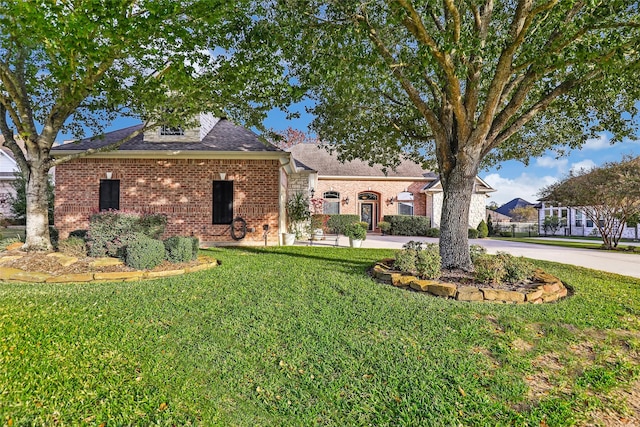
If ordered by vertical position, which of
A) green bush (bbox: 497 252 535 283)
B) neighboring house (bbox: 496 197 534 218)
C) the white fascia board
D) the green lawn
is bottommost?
the green lawn

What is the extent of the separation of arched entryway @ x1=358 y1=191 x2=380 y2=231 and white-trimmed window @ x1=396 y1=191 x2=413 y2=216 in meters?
1.48

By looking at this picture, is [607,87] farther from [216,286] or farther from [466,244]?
[216,286]

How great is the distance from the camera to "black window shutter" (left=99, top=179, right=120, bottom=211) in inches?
440


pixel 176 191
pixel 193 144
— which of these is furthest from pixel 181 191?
Answer: pixel 193 144

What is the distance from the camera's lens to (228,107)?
8.54 metres

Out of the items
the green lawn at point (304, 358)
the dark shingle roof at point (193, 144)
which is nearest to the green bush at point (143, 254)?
the green lawn at point (304, 358)

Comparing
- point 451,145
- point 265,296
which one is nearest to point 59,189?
point 265,296

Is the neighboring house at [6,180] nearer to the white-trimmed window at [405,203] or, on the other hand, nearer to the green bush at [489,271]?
the white-trimmed window at [405,203]

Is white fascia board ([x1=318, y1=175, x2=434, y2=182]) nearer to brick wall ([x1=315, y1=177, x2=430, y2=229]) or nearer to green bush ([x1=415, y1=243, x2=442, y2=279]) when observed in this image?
brick wall ([x1=315, y1=177, x2=430, y2=229])

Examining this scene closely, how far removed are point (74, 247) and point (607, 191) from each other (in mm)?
18705

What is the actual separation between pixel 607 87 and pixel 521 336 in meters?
6.52

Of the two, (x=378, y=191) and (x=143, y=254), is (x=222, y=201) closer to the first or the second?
(x=143, y=254)

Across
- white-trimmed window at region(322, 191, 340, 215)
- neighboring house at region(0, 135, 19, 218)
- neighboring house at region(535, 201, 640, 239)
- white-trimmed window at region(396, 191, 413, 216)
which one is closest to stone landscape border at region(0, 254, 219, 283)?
white-trimmed window at region(322, 191, 340, 215)

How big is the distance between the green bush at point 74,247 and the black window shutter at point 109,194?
4.48m
